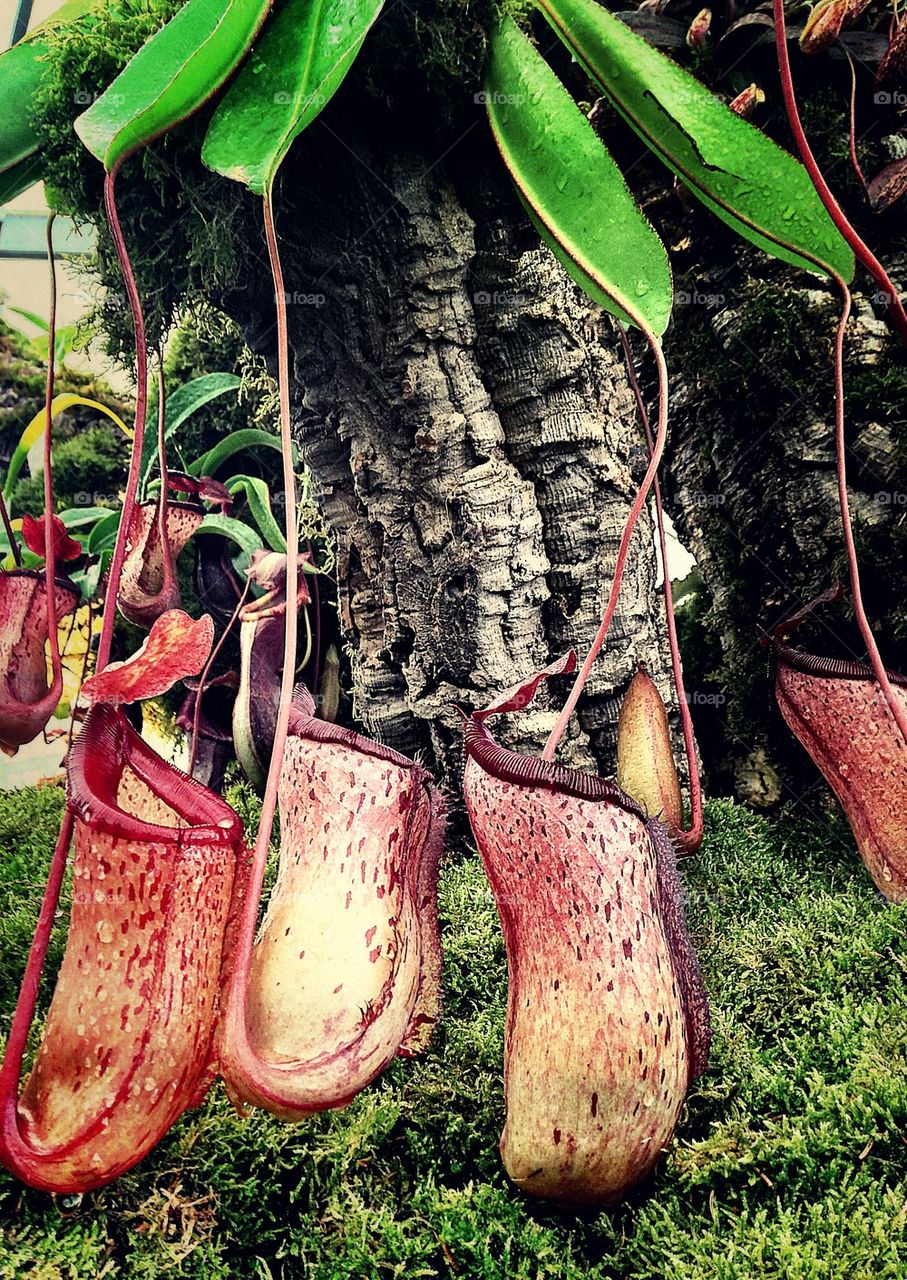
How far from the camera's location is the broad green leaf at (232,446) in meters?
1.48

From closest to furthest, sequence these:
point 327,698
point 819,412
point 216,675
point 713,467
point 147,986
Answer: point 147,986 < point 819,412 < point 713,467 < point 327,698 < point 216,675

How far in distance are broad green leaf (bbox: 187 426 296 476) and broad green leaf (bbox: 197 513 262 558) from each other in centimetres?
22

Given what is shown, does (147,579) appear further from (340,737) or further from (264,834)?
(264,834)

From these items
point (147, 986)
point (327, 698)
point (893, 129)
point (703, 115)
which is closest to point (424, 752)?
point (327, 698)

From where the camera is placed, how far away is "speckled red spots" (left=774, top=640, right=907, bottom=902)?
2.22 feet

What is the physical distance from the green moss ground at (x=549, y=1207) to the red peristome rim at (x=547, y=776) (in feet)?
0.90

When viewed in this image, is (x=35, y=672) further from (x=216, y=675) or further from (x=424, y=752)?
(x=424, y=752)

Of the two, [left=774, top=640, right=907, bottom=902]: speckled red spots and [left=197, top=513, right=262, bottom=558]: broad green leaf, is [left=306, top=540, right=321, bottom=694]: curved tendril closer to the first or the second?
[left=197, top=513, right=262, bottom=558]: broad green leaf

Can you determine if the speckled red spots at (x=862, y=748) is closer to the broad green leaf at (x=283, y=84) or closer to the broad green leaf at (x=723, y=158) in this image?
the broad green leaf at (x=723, y=158)

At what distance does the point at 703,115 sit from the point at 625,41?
4.5 inches

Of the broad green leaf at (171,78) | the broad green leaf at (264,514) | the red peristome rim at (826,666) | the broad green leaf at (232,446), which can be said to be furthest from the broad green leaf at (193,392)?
the red peristome rim at (826,666)

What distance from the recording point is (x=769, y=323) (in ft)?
2.96

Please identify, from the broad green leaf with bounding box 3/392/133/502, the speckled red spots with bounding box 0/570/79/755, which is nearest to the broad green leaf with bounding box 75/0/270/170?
the speckled red spots with bounding box 0/570/79/755

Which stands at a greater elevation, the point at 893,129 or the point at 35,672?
the point at 893,129
